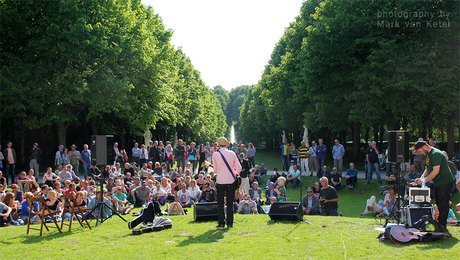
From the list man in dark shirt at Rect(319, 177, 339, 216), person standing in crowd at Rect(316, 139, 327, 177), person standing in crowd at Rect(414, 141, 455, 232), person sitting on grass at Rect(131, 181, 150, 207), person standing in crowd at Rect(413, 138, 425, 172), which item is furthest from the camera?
person standing in crowd at Rect(316, 139, 327, 177)

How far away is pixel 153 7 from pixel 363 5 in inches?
844

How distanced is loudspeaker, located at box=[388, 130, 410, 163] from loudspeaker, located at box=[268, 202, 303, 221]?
2.91m

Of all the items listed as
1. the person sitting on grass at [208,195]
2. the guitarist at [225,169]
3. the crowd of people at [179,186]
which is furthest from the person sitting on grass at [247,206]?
the guitarist at [225,169]

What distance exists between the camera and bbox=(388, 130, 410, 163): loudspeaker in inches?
379

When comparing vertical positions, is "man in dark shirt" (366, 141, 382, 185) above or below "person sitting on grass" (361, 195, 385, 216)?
above

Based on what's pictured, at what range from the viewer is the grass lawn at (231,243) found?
648cm

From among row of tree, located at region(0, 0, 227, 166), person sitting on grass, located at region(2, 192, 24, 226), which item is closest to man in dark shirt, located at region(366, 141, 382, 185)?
row of tree, located at region(0, 0, 227, 166)

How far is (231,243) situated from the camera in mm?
7230

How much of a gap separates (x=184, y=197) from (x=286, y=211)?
635 centimetres

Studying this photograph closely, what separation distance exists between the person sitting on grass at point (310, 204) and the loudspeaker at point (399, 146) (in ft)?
9.98

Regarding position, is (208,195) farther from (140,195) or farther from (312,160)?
(312,160)

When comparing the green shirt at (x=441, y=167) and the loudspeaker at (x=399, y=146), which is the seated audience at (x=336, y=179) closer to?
the loudspeaker at (x=399, y=146)

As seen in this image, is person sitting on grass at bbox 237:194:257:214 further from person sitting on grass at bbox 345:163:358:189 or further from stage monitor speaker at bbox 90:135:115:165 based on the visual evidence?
person sitting on grass at bbox 345:163:358:189

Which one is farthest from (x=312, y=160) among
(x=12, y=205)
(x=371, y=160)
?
(x=12, y=205)
